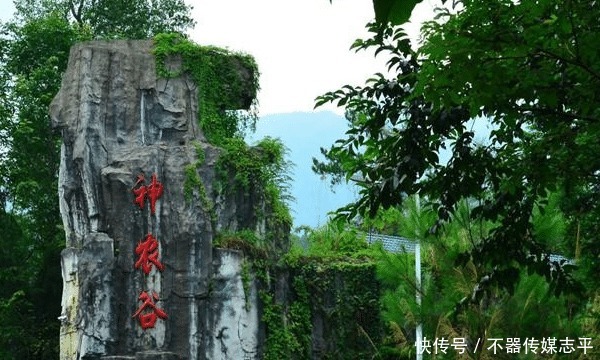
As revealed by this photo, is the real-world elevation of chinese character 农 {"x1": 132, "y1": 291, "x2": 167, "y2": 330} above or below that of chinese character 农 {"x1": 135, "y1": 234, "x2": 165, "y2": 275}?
below

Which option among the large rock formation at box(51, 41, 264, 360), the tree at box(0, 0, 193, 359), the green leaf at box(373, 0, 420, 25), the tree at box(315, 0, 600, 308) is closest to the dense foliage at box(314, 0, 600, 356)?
the tree at box(315, 0, 600, 308)

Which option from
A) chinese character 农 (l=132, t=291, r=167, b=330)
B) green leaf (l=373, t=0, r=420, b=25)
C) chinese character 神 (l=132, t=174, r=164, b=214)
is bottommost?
chinese character 农 (l=132, t=291, r=167, b=330)

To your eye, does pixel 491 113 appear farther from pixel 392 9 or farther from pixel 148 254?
pixel 148 254

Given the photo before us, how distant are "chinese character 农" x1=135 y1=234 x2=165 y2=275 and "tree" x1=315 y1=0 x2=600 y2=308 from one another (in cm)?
515

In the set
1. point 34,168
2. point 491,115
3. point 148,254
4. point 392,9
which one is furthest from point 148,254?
point 392,9

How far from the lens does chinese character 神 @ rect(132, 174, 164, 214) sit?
8.86 m

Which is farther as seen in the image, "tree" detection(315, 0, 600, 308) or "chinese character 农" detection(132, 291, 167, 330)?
"chinese character 农" detection(132, 291, 167, 330)

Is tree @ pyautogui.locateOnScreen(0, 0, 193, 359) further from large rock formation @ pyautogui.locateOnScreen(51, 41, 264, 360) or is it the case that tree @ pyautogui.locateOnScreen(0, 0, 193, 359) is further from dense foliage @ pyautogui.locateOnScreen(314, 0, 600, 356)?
dense foliage @ pyautogui.locateOnScreen(314, 0, 600, 356)

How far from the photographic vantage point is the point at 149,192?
891 cm

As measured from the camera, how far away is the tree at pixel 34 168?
40.1 ft

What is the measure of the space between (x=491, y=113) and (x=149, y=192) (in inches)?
238

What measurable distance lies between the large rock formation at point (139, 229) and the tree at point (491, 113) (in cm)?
509

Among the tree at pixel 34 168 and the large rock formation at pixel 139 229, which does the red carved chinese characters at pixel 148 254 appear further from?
the tree at pixel 34 168

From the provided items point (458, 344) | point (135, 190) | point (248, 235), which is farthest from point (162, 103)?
point (458, 344)
